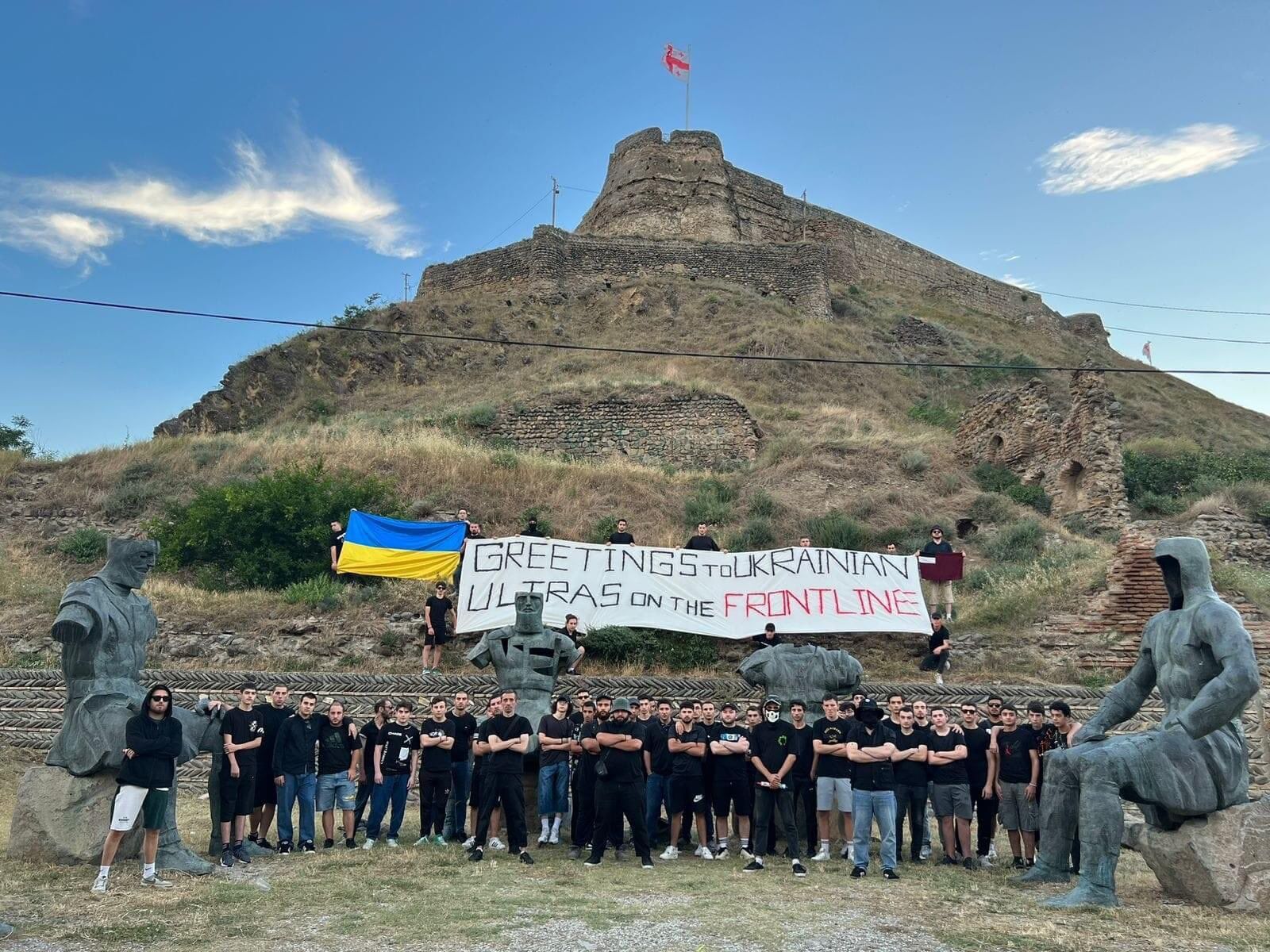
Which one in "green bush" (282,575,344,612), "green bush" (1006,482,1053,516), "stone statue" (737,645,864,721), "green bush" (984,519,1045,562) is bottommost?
"stone statue" (737,645,864,721)

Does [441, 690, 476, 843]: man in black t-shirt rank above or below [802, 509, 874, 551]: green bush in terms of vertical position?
below

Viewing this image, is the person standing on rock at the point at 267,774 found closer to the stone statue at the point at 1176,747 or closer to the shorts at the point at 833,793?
the shorts at the point at 833,793

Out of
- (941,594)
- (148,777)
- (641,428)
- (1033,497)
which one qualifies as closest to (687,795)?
(148,777)

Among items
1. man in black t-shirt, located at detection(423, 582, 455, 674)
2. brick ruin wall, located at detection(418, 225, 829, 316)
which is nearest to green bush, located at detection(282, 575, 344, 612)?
man in black t-shirt, located at detection(423, 582, 455, 674)

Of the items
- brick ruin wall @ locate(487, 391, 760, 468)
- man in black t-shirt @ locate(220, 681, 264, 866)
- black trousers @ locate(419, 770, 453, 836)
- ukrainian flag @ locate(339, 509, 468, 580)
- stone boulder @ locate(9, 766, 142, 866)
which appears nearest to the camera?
stone boulder @ locate(9, 766, 142, 866)

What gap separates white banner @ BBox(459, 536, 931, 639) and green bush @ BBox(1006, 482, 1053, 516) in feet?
29.5

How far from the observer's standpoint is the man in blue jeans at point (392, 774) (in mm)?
8023

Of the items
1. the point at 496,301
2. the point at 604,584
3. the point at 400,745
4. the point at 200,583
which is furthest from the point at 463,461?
the point at 496,301

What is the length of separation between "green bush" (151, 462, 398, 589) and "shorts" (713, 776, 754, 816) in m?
9.69

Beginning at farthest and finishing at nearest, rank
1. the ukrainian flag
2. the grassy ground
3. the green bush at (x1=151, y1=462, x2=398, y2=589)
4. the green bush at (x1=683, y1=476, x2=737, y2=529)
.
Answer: the green bush at (x1=683, y1=476, x2=737, y2=529) → the green bush at (x1=151, y1=462, x2=398, y2=589) → the ukrainian flag → the grassy ground

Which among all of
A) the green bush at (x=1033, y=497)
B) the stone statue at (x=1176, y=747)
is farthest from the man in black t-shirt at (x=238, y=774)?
the green bush at (x=1033, y=497)

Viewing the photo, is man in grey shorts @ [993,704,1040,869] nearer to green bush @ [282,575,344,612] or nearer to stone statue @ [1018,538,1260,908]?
stone statue @ [1018,538,1260,908]

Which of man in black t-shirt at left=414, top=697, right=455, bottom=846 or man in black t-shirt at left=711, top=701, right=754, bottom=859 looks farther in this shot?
man in black t-shirt at left=414, top=697, right=455, bottom=846

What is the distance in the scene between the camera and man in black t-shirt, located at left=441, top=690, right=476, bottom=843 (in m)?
8.30
